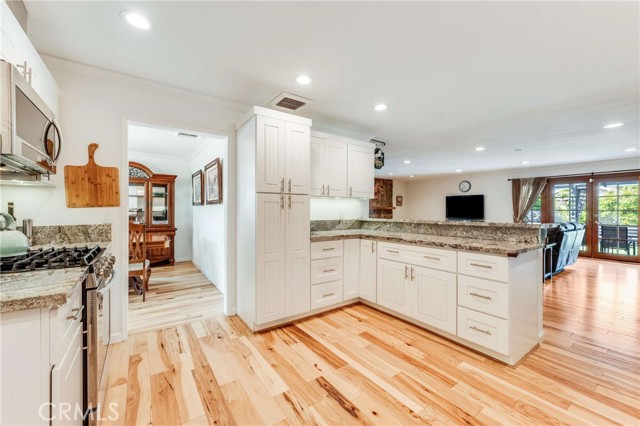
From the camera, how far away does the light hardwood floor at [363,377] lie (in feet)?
5.25

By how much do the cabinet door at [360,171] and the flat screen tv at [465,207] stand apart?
649 centimetres

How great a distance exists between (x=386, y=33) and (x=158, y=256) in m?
5.59

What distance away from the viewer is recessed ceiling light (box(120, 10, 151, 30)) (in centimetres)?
167

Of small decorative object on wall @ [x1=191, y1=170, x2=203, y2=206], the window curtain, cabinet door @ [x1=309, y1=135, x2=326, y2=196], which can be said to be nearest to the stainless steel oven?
cabinet door @ [x1=309, y1=135, x2=326, y2=196]

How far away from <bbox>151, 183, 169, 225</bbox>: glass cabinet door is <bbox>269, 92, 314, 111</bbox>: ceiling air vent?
399 cm

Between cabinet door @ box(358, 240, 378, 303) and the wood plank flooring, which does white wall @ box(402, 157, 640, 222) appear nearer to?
cabinet door @ box(358, 240, 378, 303)

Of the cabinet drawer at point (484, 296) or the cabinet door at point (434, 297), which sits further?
the cabinet door at point (434, 297)

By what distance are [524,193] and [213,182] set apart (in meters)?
8.29

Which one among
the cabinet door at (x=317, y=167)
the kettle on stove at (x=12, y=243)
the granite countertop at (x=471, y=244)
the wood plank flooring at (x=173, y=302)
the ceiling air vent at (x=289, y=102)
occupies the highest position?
the ceiling air vent at (x=289, y=102)

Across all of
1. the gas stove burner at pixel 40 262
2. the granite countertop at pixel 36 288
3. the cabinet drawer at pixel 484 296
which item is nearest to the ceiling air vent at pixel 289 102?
the gas stove burner at pixel 40 262

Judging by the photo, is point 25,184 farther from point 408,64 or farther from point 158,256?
point 158,256

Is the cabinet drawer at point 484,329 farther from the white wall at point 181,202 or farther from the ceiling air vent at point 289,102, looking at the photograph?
the white wall at point 181,202

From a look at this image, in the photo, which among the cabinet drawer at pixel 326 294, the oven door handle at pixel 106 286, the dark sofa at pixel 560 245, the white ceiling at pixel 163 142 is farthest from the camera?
the dark sofa at pixel 560 245

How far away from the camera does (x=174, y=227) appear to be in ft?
19.0
